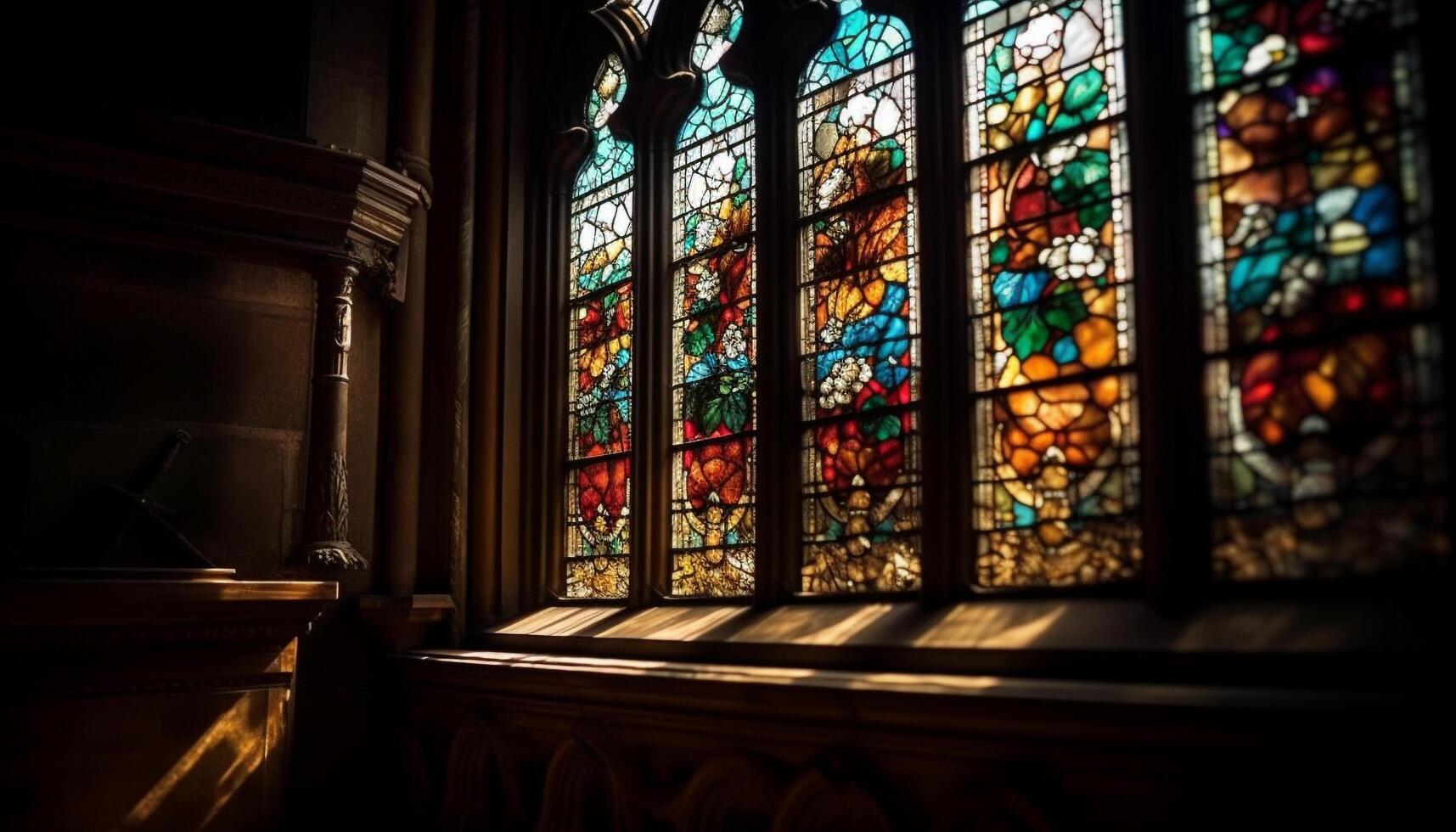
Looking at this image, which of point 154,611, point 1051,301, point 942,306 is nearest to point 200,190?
point 154,611

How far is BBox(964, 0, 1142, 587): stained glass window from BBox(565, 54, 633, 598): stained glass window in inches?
70.8

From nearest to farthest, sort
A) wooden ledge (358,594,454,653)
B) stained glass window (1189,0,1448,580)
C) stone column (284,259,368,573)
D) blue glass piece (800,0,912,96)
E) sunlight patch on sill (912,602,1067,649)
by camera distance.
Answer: stained glass window (1189,0,1448,580), sunlight patch on sill (912,602,1067,649), blue glass piece (800,0,912,96), stone column (284,259,368,573), wooden ledge (358,594,454,653)

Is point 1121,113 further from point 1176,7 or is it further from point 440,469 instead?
point 440,469

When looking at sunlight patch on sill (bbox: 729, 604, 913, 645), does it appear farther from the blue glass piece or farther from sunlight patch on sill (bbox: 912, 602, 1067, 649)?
the blue glass piece

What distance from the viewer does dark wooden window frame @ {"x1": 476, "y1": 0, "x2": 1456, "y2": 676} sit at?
Answer: 9.87 ft

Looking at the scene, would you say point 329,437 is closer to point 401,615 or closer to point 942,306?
point 401,615

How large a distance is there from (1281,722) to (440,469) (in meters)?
3.80

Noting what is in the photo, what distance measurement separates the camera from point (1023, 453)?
3.42 m

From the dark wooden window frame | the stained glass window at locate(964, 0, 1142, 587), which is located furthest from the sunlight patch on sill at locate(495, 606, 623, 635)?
the stained glass window at locate(964, 0, 1142, 587)

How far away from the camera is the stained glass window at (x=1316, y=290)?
2648 millimetres

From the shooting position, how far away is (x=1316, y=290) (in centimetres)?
284

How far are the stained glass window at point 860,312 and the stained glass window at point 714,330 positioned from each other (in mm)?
332

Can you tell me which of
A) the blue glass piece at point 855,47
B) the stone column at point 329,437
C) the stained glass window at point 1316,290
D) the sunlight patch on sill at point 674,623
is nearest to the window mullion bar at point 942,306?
the blue glass piece at point 855,47

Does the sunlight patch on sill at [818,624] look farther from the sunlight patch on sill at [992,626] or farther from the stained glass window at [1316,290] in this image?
the stained glass window at [1316,290]
